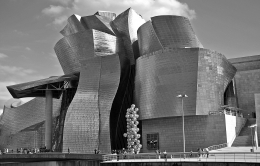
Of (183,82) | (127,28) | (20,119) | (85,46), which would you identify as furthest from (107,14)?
(20,119)

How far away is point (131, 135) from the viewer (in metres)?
36.8

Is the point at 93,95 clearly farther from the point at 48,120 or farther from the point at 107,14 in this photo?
the point at 107,14

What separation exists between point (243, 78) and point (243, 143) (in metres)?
14.9

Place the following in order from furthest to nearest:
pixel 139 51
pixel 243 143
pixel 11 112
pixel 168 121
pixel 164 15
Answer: pixel 11 112 < pixel 139 51 < pixel 164 15 < pixel 168 121 < pixel 243 143

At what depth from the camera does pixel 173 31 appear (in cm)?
4306

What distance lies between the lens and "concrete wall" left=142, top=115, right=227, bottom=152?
36750 millimetres

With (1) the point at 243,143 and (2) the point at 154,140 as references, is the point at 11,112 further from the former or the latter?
(1) the point at 243,143

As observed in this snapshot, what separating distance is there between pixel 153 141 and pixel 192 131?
5.05 m

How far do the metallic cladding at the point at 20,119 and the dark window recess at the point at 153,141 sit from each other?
1947cm

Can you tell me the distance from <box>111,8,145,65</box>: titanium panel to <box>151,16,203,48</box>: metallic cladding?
15.9ft

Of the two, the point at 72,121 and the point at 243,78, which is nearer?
the point at 72,121

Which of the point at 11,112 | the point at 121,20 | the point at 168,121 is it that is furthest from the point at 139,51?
the point at 11,112

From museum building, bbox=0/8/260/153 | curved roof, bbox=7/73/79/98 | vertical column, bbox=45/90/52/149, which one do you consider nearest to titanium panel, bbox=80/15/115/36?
museum building, bbox=0/8/260/153

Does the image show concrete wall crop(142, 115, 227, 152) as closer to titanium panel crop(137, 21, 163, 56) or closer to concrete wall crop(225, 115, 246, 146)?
concrete wall crop(225, 115, 246, 146)
